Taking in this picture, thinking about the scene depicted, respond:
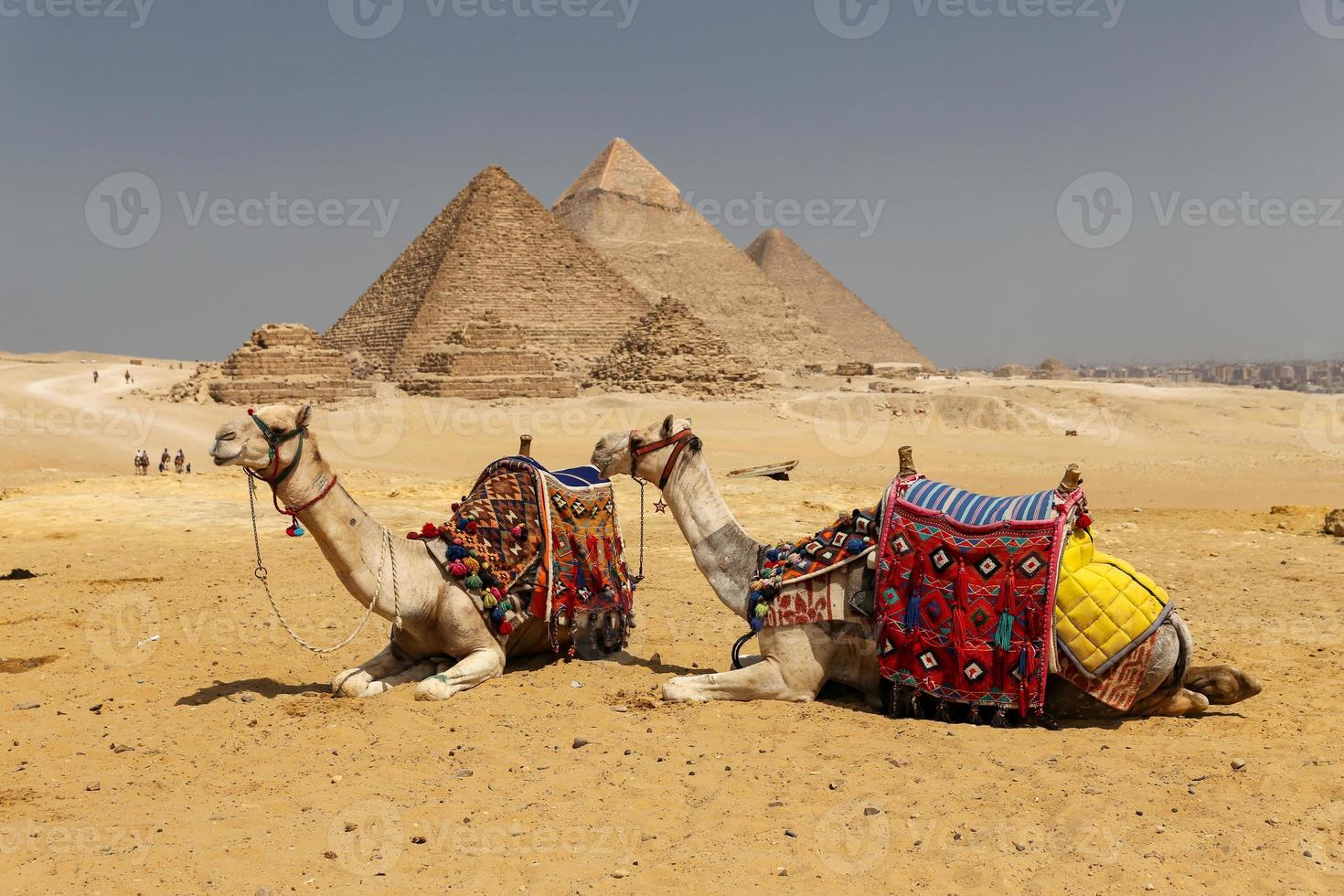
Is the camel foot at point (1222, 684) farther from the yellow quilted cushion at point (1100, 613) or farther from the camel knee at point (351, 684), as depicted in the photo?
the camel knee at point (351, 684)

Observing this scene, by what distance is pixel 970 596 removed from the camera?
3824 millimetres

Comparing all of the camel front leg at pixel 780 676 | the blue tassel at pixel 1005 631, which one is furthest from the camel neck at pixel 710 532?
the blue tassel at pixel 1005 631

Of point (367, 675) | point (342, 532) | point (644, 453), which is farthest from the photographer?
point (367, 675)

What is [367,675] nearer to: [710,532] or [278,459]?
[278,459]

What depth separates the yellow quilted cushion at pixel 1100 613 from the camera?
3.74m

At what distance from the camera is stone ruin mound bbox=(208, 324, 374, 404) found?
37438 mm

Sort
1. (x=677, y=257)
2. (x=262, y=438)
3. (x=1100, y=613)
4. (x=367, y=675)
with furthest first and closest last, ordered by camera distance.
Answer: (x=677, y=257)
(x=367, y=675)
(x=262, y=438)
(x=1100, y=613)

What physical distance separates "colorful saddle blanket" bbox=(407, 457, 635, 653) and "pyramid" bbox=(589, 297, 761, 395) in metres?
39.8

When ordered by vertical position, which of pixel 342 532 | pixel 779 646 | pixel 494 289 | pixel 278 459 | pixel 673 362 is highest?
pixel 494 289

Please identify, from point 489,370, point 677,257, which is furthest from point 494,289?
point 677,257

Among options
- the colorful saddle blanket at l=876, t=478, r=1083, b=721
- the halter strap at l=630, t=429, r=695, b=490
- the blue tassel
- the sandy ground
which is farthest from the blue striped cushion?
the halter strap at l=630, t=429, r=695, b=490

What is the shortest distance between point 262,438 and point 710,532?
6.10 feet

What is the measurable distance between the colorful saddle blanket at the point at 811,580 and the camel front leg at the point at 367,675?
171cm

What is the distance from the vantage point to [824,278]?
5335 inches
